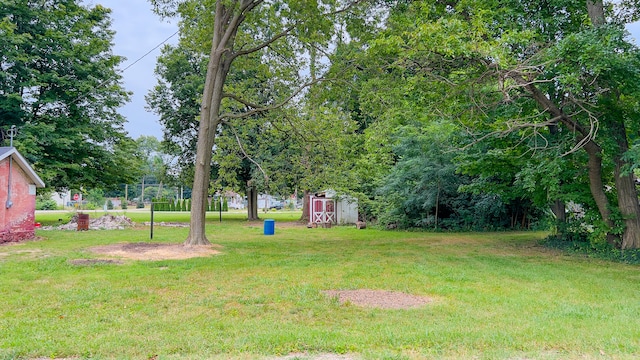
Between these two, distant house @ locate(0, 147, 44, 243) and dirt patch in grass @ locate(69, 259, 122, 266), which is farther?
distant house @ locate(0, 147, 44, 243)

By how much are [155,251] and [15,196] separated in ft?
19.4

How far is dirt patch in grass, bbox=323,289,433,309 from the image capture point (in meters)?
5.55

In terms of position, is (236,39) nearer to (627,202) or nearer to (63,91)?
(63,91)

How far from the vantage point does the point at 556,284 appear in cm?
705

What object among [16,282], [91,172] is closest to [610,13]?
[16,282]

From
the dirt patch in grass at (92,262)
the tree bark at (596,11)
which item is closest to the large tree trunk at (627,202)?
the tree bark at (596,11)

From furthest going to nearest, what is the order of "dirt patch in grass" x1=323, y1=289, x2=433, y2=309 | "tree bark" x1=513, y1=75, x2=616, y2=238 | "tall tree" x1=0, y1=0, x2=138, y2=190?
"tall tree" x1=0, y1=0, x2=138, y2=190 < "tree bark" x1=513, y1=75, x2=616, y2=238 < "dirt patch in grass" x1=323, y1=289, x2=433, y2=309

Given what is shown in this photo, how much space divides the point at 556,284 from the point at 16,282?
9.06m

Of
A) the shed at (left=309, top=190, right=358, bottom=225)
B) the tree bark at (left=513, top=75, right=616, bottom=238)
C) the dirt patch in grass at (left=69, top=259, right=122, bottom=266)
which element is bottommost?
the dirt patch in grass at (left=69, top=259, right=122, bottom=266)

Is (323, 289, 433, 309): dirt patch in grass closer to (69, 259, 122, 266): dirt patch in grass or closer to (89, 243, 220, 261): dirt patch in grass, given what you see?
(89, 243, 220, 261): dirt patch in grass

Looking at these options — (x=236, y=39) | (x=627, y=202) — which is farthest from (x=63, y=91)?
(x=627, y=202)

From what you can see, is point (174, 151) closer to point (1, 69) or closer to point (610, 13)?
point (1, 69)

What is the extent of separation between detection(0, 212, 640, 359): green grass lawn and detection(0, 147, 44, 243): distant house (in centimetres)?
360

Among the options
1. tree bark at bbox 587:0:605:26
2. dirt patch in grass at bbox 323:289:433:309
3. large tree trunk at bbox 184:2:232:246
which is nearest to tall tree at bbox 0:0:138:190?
large tree trunk at bbox 184:2:232:246
